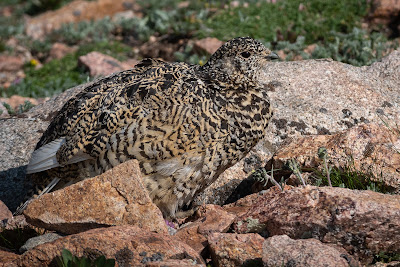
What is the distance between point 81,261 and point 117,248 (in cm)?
30

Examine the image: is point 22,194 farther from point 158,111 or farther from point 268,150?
point 268,150

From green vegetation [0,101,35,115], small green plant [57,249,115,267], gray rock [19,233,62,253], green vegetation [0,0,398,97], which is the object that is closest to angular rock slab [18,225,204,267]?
small green plant [57,249,115,267]

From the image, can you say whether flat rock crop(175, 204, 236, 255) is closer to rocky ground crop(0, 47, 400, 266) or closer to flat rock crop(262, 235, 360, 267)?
rocky ground crop(0, 47, 400, 266)

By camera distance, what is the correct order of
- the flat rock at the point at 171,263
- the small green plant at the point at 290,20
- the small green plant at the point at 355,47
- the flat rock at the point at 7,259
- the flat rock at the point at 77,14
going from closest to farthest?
1. the flat rock at the point at 171,263
2. the flat rock at the point at 7,259
3. the small green plant at the point at 355,47
4. the small green plant at the point at 290,20
5. the flat rock at the point at 77,14

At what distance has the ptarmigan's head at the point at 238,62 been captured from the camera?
18.3 ft

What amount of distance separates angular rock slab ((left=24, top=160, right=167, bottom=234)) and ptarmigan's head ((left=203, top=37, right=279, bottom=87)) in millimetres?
1444

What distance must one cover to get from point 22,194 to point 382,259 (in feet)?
15.0

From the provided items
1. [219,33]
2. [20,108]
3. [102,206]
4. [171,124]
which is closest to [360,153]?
[171,124]

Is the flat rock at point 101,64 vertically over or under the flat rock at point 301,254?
under

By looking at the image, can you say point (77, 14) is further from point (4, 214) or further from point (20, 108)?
point (4, 214)

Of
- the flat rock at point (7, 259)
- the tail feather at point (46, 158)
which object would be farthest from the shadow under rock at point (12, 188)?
the flat rock at point (7, 259)

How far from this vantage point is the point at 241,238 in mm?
4207

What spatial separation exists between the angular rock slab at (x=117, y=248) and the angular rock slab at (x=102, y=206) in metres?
0.53

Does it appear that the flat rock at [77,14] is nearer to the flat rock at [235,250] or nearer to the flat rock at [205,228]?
the flat rock at [205,228]
